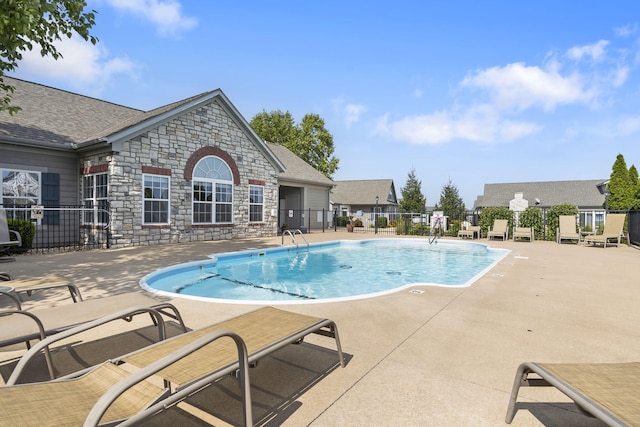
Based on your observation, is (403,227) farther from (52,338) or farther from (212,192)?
(52,338)

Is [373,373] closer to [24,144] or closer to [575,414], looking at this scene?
[575,414]

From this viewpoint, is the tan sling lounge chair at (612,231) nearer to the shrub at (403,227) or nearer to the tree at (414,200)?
the shrub at (403,227)

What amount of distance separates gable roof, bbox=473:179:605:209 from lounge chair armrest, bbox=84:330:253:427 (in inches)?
1542

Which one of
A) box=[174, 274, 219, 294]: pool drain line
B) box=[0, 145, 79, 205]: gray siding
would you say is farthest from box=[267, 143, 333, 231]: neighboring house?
box=[174, 274, 219, 294]: pool drain line

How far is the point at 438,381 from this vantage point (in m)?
2.82

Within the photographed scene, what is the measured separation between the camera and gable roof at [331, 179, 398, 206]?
1563 inches

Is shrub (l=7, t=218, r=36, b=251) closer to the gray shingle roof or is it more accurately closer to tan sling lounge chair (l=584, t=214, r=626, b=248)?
the gray shingle roof

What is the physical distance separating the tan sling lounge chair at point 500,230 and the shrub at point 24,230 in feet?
61.7

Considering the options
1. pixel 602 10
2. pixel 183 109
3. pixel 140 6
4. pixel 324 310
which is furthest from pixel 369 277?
pixel 602 10

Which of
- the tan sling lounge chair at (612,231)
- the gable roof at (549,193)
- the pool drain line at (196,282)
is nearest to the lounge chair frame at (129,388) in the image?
the pool drain line at (196,282)

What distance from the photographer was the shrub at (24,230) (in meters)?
9.74

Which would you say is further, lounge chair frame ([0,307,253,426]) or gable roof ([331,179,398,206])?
gable roof ([331,179,398,206])

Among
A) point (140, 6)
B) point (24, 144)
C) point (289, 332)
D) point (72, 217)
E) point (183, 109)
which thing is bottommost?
point (289, 332)

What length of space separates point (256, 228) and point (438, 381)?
14.2m
